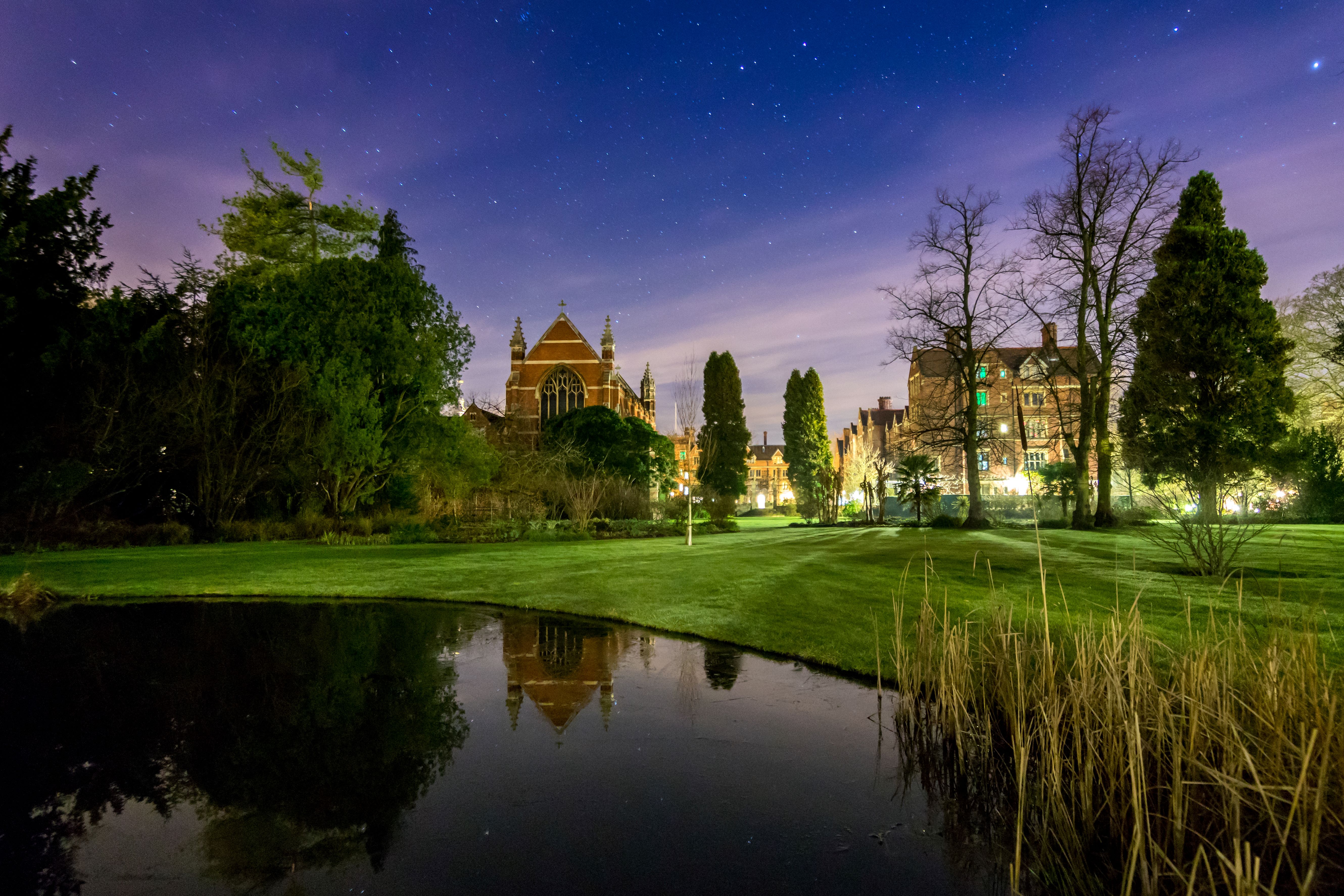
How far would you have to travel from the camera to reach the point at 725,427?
50562mm

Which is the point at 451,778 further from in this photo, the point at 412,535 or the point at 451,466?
the point at 451,466

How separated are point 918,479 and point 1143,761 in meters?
26.4

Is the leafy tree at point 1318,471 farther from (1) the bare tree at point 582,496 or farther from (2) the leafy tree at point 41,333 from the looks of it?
(2) the leafy tree at point 41,333

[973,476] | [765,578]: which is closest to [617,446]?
[973,476]

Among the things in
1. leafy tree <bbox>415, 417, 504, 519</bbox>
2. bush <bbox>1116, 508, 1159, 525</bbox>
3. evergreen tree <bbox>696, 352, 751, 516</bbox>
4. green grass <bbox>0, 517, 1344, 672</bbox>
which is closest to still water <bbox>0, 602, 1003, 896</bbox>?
green grass <bbox>0, 517, 1344, 672</bbox>

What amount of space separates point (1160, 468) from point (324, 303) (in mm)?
31910

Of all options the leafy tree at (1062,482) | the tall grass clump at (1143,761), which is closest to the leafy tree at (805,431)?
the leafy tree at (1062,482)

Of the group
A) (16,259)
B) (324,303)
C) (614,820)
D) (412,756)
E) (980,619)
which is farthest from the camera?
(324,303)

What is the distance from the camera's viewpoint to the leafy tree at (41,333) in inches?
706

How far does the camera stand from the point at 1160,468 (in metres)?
22.8

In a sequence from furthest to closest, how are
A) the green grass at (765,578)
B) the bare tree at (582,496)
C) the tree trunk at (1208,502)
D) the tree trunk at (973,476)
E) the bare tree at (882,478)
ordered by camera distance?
the bare tree at (882,478), the tree trunk at (973,476), the bare tree at (582,496), the tree trunk at (1208,502), the green grass at (765,578)

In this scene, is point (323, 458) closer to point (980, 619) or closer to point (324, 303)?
point (324, 303)

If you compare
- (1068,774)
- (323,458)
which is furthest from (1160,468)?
(323,458)

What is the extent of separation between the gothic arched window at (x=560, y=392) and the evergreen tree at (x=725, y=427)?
988cm
